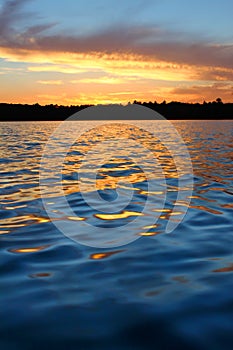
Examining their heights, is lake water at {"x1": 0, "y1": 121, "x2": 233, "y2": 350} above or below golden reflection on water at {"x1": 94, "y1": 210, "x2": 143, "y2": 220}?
below

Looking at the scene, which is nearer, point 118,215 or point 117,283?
→ point 117,283

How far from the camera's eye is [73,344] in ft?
10.6

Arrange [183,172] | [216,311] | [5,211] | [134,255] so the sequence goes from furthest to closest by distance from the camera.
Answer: [183,172], [5,211], [134,255], [216,311]

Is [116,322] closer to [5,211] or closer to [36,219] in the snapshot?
[36,219]

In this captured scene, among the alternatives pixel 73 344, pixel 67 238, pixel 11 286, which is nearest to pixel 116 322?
pixel 73 344

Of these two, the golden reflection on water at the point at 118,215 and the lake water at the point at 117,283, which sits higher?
the golden reflection on water at the point at 118,215

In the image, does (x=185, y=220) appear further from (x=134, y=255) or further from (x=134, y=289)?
(x=134, y=289)

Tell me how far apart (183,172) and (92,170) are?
3.41 m

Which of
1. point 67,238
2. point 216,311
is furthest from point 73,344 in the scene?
point 67,238

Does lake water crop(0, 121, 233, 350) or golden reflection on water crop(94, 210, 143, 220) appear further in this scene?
golden reflection on water crop(94, 210, 143, 220)

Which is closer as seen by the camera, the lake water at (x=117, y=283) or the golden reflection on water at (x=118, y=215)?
the lake water at (x=117, y=283)

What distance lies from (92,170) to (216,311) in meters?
11.4

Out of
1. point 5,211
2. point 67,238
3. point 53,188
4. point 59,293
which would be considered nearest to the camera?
point 59,293

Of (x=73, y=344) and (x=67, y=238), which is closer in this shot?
(x=73, y=344)
